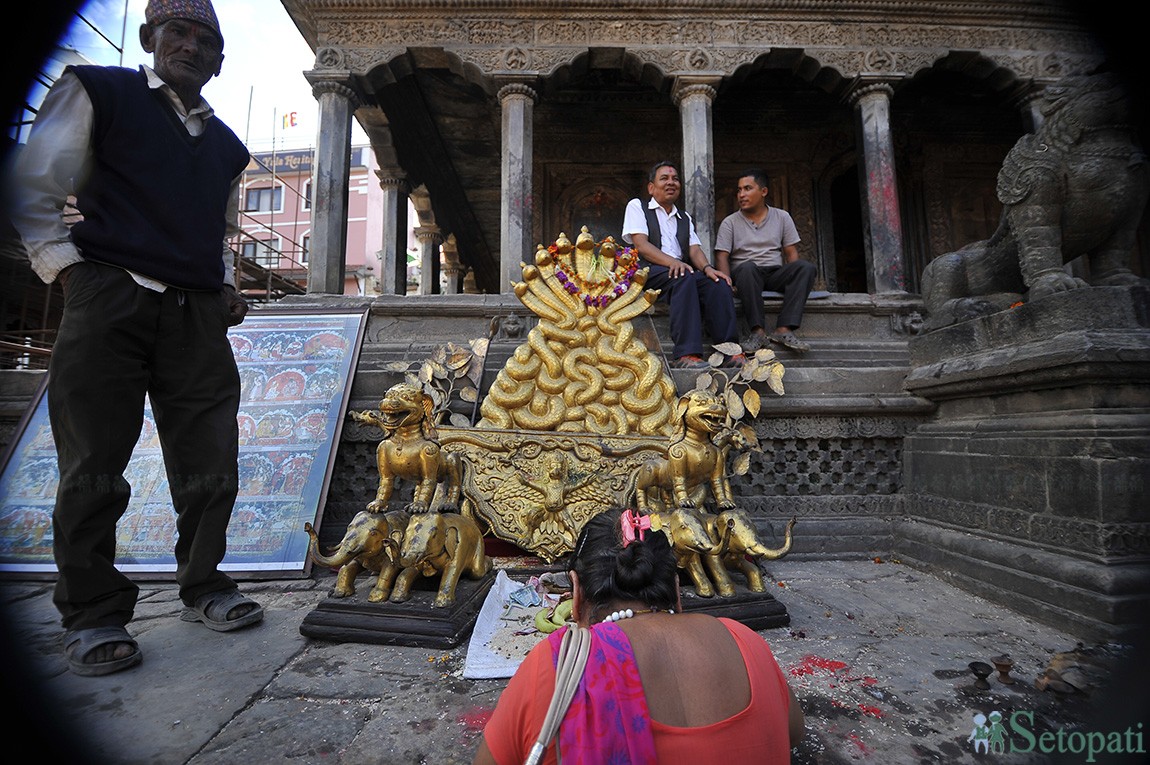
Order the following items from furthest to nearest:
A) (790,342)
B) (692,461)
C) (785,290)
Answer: (785,290), (790,342), (692,461)

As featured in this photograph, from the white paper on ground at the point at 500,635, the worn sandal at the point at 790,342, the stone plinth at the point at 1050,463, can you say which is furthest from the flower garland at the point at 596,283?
the stone plinth at the point at 1050,463

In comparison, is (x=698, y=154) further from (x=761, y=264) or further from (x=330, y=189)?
(x=330, y=189)

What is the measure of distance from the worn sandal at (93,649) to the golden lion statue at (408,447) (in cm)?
103

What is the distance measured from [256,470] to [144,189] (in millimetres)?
1997

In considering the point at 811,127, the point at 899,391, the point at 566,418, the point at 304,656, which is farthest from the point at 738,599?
the point at 811,127

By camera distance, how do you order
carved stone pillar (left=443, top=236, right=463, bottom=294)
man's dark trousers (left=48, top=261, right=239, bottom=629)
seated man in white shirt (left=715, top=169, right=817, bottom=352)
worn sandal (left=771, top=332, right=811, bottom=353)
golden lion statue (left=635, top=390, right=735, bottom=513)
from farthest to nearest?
1. carved stone pillar (left=443, top=236, right=463, bottom=294)
2. seated man in white shirt (left=715, top=169, right=817, bottom=352)
3. worn sandal (left=771, top=332, right=811, bottom=353)
4. golden lion statue (left=635, top=390, right=735, bottom=513)
5. man's dark trousers (left=48, top=261, right=239, bottom=629)

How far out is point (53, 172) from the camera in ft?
7.09

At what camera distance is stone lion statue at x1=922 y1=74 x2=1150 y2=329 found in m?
3.07

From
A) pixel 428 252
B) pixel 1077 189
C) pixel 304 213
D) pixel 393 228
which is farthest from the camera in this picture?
pixel 304 213

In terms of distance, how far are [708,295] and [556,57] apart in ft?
13.8

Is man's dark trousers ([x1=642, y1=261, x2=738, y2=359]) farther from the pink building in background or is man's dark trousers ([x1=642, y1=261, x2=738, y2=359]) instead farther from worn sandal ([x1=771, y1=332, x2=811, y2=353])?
the pink building in background

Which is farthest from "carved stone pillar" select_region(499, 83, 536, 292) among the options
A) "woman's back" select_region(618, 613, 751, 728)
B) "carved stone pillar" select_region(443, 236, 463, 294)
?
"carved stone pillar" select_region(443, 236, 463, 294)

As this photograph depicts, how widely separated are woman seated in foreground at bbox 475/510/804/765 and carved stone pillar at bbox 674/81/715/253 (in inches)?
223

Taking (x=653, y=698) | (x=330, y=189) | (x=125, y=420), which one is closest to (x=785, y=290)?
(x=653, y=698)
